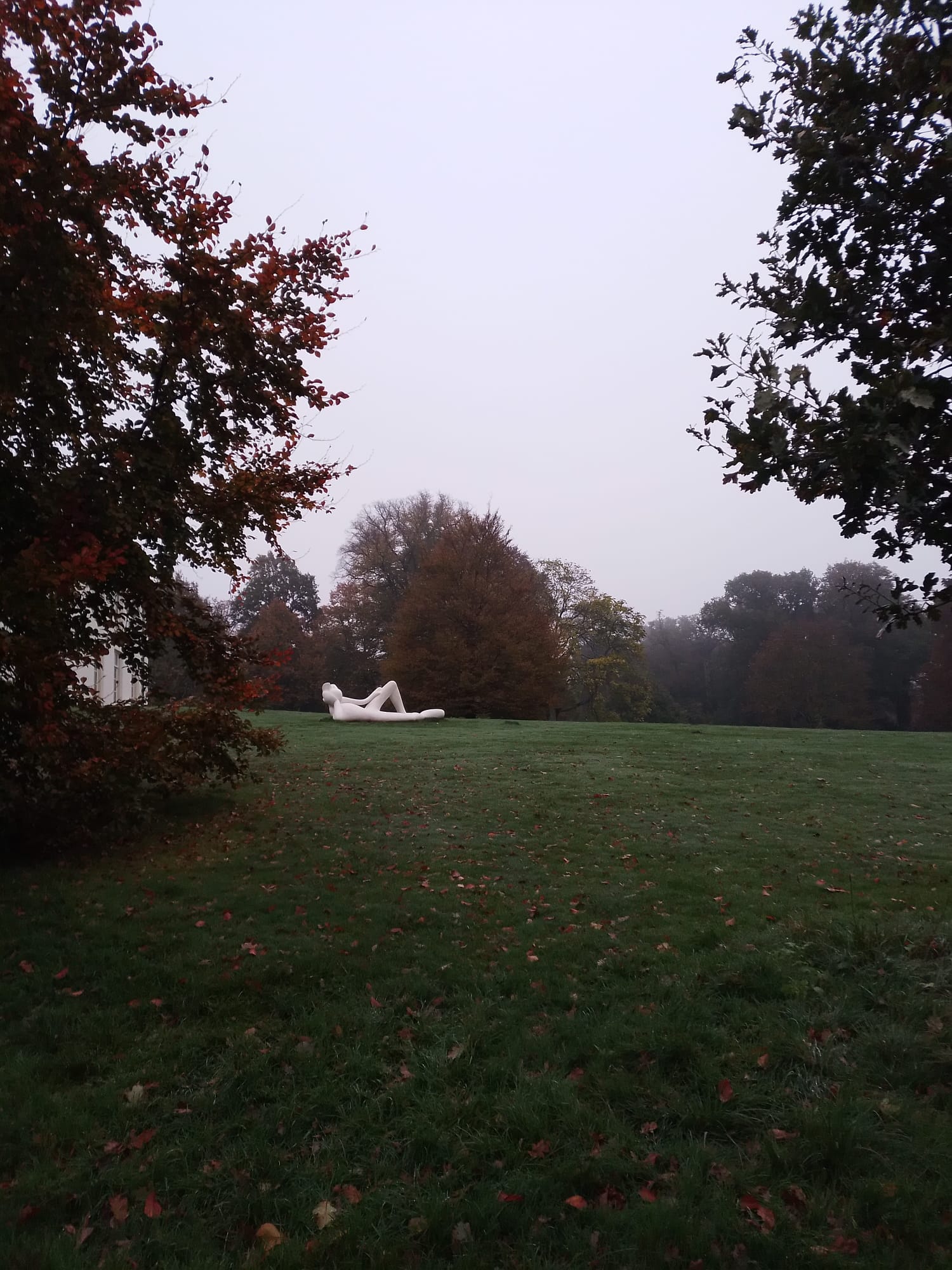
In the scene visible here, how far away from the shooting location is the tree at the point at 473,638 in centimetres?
3284

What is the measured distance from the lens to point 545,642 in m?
34.2

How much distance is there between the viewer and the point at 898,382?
128 inches

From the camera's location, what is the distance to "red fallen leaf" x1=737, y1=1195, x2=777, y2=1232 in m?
3.09

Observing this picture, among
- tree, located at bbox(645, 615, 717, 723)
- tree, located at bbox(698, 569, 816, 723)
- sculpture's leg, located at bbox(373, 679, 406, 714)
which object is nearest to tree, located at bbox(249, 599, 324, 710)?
sculpture's leg, located at bbox(373, 679, 406, 714)

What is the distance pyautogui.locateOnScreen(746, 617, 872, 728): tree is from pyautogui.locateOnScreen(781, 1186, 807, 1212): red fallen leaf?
49.4m

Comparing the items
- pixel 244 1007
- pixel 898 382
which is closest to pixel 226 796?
pixel 244 1007

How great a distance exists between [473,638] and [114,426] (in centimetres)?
2624

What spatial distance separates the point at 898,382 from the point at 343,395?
6572 mm

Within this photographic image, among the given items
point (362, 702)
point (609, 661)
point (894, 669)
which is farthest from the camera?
point (894, 669)

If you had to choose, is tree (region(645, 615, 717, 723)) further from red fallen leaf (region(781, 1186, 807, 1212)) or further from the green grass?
red fallen leaf (region(781, 1186, 807, 1212))

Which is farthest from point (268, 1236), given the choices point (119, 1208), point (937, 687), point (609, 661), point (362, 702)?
point (937, 687)

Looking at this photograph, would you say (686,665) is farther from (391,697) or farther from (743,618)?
(391,697)

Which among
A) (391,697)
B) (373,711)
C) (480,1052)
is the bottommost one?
(480,1052)

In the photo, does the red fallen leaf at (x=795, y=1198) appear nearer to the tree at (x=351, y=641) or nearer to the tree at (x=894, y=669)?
the tree at (x=351, y=641)
